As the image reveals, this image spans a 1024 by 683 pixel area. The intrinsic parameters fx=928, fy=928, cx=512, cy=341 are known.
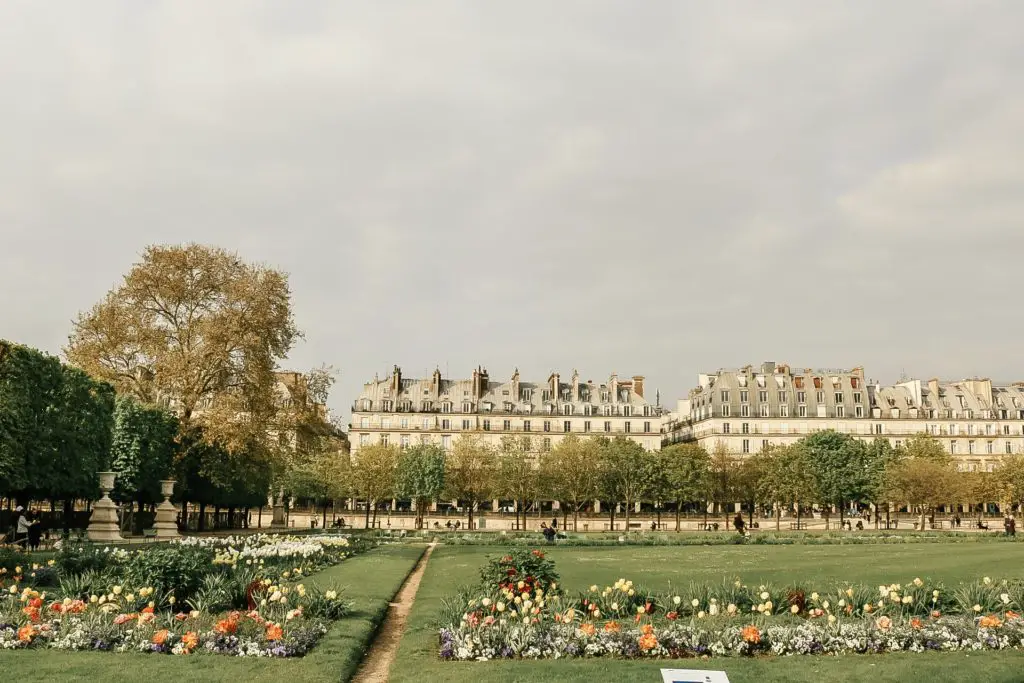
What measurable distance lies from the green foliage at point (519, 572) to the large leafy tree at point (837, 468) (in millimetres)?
60955

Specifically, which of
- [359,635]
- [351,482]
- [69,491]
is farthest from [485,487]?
[359,635]

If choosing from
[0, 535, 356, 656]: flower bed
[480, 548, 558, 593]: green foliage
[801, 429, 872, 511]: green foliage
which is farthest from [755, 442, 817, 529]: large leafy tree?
[0, 535, 356, 656]: flower bed

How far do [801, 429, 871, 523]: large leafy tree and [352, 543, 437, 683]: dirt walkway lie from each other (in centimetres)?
5580

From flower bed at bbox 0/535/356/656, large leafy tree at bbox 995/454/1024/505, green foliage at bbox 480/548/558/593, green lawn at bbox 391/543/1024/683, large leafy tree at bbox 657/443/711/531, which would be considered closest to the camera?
green lawn at bbox 391/543/1024/683

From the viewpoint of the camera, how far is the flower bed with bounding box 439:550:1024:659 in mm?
13273

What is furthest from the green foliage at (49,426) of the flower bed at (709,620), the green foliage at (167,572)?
the flower bed at (709,620)

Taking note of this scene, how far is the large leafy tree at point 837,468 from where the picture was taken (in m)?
72.4

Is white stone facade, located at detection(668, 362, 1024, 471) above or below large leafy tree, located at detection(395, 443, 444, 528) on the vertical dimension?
above

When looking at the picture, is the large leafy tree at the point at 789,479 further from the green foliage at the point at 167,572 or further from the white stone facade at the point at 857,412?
the green foliage at the point at 167,572

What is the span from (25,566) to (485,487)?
59392 millimetres

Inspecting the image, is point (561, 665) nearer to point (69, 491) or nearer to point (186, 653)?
point (186, 653)

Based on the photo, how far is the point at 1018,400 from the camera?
109m

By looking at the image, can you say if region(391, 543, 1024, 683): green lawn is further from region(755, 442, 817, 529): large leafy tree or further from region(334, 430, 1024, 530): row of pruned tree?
region(755, 442, 817, 529): large leafy tree

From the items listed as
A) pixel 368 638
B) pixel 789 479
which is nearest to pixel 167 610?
pixel 368 638
